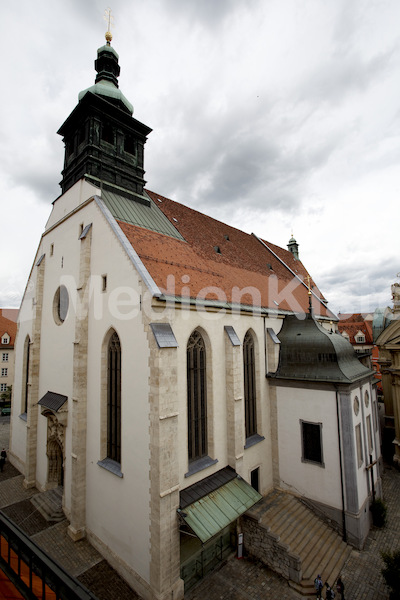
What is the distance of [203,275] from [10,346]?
118 feet

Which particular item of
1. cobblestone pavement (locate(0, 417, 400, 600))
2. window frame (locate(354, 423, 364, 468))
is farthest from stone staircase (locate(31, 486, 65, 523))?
window frame (locate(354, 423, 364, 468))

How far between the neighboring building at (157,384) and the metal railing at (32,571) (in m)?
6.14

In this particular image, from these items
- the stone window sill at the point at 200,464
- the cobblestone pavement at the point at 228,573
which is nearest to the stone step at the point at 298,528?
the cobblestone pavement at the point at 228,573

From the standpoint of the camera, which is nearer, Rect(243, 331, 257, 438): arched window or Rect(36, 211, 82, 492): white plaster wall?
Rect(36, 211, 82, 492): white plaster wall

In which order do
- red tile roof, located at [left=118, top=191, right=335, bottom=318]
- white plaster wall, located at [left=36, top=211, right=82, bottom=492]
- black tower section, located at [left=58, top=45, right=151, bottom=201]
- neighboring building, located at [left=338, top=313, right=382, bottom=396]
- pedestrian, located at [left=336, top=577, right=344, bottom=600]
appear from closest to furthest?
1. pedestrian, located at [left=336, top=577, right=344, bottom=600]
2. red tile roof, located at [left=118, top=191, right=335, bottom=318]
3. white plaster wall, located at [left=36, top=211, right=82, bottom=492]
4. black tower section, located at [left=58, top=45, right=151, bottom=201]
5. neighboring building, located at [left=338, top=313, right=382, bottom=396]

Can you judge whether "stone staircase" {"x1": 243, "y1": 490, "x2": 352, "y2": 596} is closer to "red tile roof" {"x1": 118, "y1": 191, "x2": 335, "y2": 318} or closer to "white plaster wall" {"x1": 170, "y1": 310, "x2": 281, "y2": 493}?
"white plaster wall" {"x1": 170, "y1": 310, "x2": 281, "y2": 493}

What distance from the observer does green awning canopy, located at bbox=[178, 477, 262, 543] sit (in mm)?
9639

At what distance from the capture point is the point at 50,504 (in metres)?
14.1

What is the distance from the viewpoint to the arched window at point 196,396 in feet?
38.9

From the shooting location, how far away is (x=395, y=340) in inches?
829

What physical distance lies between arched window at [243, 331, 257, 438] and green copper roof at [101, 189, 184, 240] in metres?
6.79

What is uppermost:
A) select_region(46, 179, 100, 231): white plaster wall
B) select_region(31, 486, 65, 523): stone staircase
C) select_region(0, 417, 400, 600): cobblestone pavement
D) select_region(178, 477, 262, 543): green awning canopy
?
select_region(46, 179, 100, 231): white plaster wall

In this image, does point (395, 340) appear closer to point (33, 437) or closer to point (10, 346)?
point (33, 437)

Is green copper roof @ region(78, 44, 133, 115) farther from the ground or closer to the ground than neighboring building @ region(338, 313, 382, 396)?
farther from the ground
